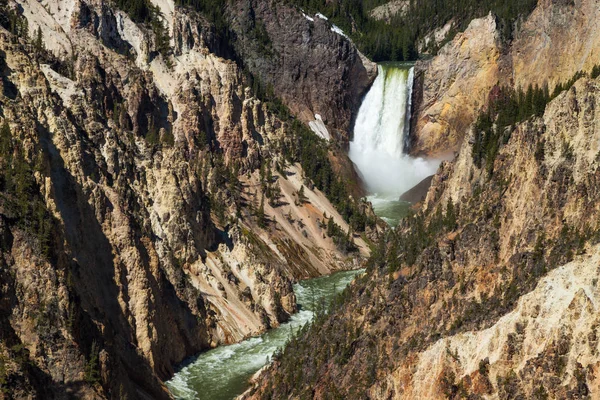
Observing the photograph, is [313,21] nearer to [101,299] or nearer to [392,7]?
[392,7]

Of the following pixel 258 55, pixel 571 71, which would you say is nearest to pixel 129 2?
pixel 258 55

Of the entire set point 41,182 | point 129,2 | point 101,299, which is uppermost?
point 129,2

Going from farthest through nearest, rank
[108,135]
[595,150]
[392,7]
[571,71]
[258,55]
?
[392,7], [258,55], [571,71], [108,135], [595,150]

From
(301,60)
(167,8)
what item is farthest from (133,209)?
(301,60)

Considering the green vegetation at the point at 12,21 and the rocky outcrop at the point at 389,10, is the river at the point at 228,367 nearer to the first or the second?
the green vegetation at the point at 12,21

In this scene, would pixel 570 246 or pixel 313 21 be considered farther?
pixel 313 21

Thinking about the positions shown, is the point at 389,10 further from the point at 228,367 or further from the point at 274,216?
the point at 228,367
